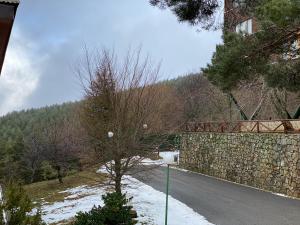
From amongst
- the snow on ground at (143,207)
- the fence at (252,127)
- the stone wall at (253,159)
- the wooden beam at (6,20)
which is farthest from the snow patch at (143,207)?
the wooden beam at (6,20)

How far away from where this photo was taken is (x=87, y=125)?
15.1 metres

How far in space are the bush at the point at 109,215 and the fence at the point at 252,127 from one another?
1023 cm

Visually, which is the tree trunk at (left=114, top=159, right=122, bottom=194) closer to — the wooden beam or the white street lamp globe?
the white street lamp globe

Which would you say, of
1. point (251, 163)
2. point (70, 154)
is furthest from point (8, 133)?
point (251, 163)

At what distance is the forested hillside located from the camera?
22.4 m

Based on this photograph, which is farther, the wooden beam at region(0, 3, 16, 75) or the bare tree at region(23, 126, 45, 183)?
the bare tree at region(23, 126, 45, 183)

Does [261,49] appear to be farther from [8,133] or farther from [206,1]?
[8,133]

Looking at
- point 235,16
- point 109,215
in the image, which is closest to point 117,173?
point 109,215

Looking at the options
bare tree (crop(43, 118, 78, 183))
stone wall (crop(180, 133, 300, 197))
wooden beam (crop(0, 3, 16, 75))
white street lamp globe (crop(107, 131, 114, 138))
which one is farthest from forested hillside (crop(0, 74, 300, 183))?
wooden beam (crop(0, 3, 16, 75))

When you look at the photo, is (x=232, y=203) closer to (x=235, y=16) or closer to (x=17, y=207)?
(x=235, y=16)

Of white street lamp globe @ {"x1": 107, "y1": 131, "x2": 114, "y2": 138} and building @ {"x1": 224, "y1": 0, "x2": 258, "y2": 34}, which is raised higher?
building @ {"x1": 224, "y1": 0, "x2": 258, "y2": 34}

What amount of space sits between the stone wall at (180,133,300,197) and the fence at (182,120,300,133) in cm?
35

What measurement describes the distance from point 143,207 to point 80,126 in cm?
403

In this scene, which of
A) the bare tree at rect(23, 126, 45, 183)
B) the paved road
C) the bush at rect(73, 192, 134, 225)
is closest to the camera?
the bush at rect(73, 192, 134, 225)
